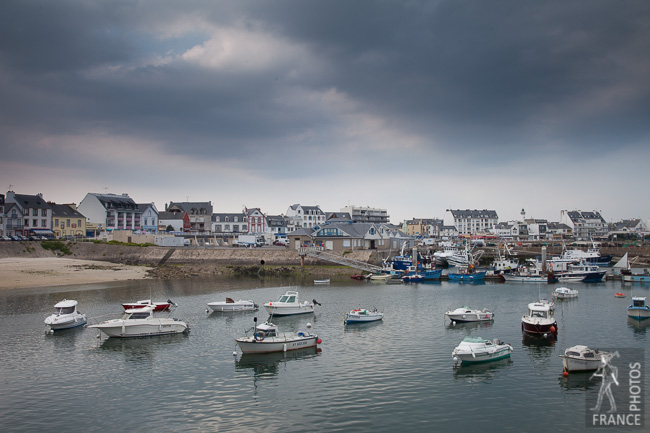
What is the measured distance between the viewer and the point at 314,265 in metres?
99.1

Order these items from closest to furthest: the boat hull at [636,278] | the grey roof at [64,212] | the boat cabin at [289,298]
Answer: the boat cabin at [289,298] < the boat hull at [636,278] < the grey roof at [64,212]

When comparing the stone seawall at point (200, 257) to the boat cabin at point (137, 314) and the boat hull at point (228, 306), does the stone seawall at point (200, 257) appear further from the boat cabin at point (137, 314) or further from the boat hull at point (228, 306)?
the boat cabin at point (137, 314)

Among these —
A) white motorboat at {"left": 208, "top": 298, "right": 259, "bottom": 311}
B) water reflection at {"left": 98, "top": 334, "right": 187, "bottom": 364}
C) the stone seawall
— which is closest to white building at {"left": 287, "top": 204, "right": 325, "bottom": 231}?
the stone seawall

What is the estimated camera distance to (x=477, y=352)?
32375 millimetres

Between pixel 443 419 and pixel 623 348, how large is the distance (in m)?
20.1

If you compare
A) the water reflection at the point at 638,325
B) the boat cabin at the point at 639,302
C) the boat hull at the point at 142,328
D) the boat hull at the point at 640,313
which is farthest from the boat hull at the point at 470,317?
the boat hull at the point at 142,328

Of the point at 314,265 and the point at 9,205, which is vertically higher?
the point at 9,205

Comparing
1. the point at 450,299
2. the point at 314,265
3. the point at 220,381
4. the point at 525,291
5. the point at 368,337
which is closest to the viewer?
the point at 220,381

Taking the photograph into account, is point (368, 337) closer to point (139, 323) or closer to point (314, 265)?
point (139, 323)

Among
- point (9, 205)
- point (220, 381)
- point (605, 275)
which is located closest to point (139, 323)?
point (220, 381)

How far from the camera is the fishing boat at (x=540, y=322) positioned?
3953 cm

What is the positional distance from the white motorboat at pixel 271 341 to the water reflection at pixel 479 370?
11.3 metres

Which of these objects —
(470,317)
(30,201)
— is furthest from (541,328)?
(30,201)

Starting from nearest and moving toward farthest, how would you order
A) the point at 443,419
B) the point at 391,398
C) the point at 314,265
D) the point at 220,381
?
the point at 443,419
the point at 391,398
the point at 220,381
the point at 314,265
